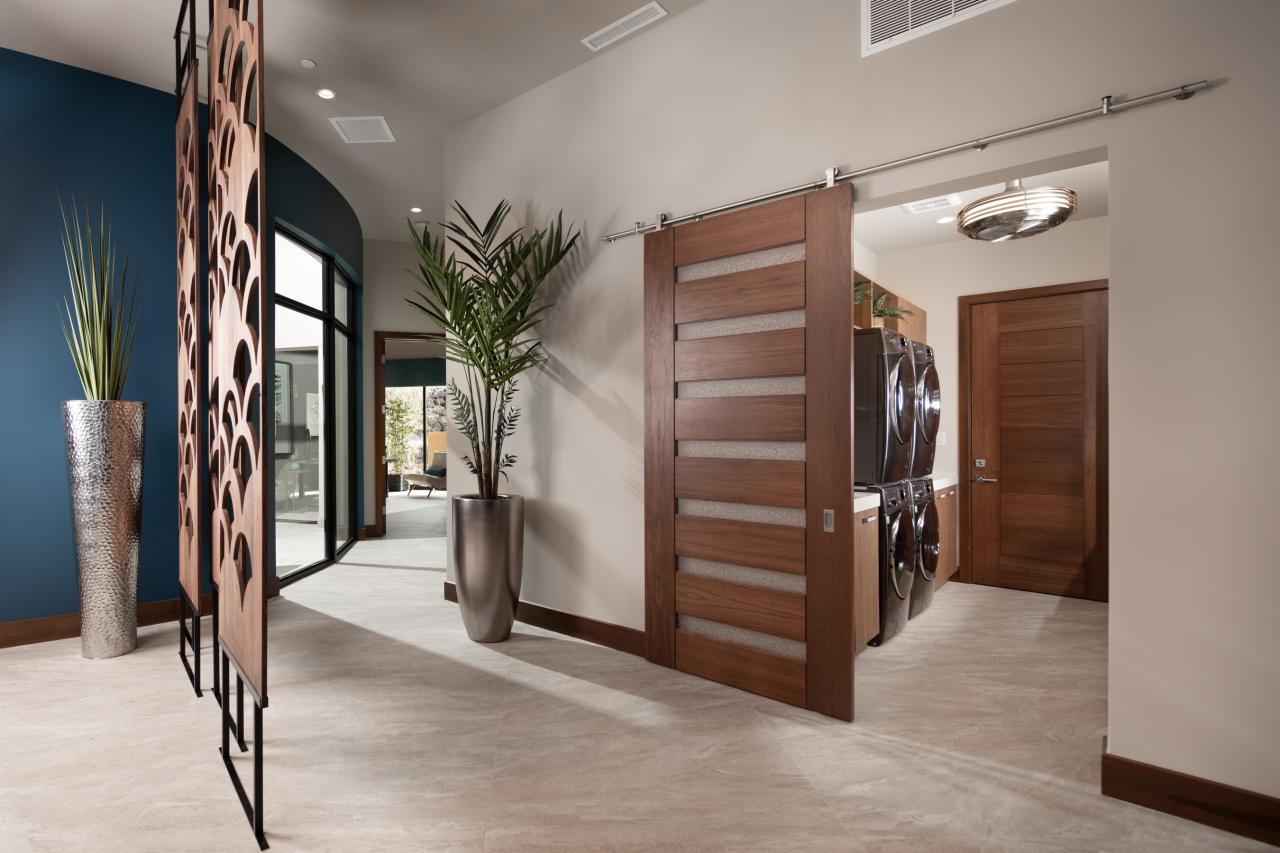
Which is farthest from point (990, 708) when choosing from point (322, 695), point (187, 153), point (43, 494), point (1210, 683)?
point (43, 494)

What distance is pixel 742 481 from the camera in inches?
113

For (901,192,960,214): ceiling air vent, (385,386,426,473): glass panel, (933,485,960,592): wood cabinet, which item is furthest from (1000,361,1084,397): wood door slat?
(385,386,426,473): glass panel

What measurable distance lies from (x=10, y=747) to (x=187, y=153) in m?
2.72

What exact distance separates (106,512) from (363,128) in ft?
9.25

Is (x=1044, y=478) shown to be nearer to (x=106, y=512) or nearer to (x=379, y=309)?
(x=106, y=512)

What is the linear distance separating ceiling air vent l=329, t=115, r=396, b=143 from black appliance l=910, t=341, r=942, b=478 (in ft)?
12.3

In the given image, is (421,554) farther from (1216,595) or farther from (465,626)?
(1216,595)

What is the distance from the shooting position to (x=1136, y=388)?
79.3 inches

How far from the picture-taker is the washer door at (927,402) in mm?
3941

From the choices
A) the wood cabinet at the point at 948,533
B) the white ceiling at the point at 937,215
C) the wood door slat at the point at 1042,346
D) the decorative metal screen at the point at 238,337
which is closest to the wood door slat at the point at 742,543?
the decorative metal screen at the point at 238,337

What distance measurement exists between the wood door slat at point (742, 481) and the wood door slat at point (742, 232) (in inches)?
36.8

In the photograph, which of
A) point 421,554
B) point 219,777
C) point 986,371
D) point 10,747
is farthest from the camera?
point 421,554

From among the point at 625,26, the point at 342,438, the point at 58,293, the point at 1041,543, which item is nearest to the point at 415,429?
the point at 342,438

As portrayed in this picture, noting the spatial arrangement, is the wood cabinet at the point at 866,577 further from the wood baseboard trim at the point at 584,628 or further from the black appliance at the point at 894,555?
Answer: the wood baseboard trim at the point at 584,628
